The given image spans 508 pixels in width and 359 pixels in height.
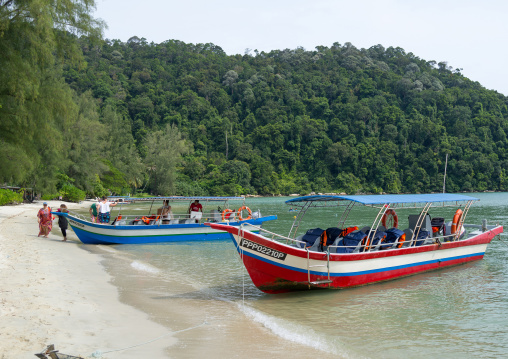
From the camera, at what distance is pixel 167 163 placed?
269 feet

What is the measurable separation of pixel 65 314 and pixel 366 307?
6948 millimetres

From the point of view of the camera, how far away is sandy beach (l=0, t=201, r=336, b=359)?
24.6ft

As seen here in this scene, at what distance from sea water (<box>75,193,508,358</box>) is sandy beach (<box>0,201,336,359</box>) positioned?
0.14 m

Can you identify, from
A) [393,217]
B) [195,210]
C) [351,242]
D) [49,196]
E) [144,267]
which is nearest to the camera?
[351,242]

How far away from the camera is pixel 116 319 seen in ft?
30.4

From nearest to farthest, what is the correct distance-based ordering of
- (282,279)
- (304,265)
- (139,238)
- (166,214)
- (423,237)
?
(304,265) → (282,279) → (423,237) → (139,238) → (166,214)

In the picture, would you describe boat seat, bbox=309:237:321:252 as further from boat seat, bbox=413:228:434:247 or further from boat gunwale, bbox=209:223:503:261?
boat seat, bbox=413:228:434:247

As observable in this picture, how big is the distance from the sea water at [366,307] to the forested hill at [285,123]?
50.1m

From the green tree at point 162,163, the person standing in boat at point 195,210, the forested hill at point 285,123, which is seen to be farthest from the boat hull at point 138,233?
the green tree at point 162,163

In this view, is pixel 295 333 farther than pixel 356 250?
No

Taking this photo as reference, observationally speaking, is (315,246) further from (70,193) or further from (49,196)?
(70,193)

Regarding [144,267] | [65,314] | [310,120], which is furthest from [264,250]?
[310,120]

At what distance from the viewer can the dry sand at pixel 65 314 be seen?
7.29 meters

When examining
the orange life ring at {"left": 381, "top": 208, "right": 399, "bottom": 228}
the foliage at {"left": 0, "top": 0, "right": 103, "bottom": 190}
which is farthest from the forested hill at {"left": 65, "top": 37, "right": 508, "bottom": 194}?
the orange life ring at {"left": 381, "top": 208, "right": 399, "bottom": 228}
